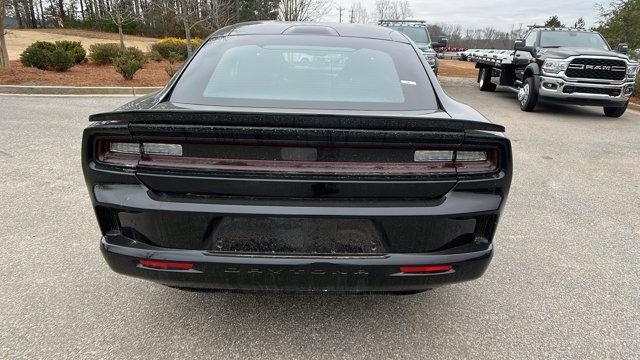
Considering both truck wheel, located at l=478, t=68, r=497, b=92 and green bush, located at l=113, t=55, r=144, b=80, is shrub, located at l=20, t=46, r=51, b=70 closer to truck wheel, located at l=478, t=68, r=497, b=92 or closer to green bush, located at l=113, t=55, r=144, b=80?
green bush, located at l=113, t=55, r=144, b=80

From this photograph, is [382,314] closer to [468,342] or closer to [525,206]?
[468,342]

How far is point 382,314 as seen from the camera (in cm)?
246

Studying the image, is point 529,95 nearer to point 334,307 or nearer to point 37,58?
point 334,307

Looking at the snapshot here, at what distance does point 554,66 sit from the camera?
9.11 m

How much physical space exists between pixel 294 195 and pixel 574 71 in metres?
9.36

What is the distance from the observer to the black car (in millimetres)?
1798

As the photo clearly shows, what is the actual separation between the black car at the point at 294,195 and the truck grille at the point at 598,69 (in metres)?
8.66

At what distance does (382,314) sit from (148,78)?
11663 mm

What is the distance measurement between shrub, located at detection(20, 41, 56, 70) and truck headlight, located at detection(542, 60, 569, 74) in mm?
13252

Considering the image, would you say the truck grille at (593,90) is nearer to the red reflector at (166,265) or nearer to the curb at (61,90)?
the red reflector at (166,265)

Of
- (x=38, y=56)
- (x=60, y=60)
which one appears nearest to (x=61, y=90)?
(x=60, y=60)

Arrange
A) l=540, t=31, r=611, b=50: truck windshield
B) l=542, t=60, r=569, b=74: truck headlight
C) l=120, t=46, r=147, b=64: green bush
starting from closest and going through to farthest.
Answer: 1. l=542, t=60, r=569, b=74: truck headlight
2. l=540, t=31, r=611, b=50: truck windshield
3. l=120, t=46, r=147, b=64: green bush

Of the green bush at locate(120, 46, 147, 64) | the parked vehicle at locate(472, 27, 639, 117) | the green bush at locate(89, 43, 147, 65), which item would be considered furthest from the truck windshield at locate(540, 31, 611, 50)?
the green bush at locate(89, 43, 147, 65)

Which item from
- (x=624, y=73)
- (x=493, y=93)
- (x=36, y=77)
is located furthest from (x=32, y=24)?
(x=624, y=73)
